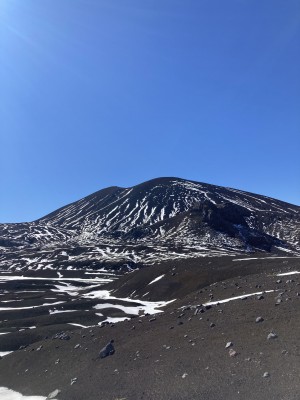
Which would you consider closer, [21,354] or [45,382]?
[45,382]

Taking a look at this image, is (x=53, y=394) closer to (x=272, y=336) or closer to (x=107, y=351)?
(x=107, y=351)

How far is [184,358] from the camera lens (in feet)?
60.5

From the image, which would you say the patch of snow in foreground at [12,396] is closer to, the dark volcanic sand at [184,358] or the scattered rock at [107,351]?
the dark volcanic sand at [184,358]

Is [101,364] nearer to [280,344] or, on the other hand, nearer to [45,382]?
[45,382]

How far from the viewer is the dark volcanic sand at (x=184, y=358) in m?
15.0

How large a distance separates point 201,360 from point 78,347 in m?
9.99

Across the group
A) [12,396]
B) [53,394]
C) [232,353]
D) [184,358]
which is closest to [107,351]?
[53,394]

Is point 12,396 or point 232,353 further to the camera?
point 12,396

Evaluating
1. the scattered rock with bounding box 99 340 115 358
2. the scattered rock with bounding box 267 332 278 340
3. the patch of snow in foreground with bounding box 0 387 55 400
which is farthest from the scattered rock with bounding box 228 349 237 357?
the patch of snow in foreground with bounding box 0 387 55 400

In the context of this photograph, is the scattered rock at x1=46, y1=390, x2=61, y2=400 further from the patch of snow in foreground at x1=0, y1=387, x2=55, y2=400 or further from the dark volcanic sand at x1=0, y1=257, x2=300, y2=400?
the dark volcanic sand at x1=0, y1=257, x2=300, y2=400

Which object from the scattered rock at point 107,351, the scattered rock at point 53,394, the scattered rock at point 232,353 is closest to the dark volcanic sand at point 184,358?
the scattered rock at point 232,353

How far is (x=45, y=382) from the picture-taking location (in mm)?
20859

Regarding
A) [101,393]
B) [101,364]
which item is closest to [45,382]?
[101,364]

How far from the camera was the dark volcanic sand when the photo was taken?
1499cm
